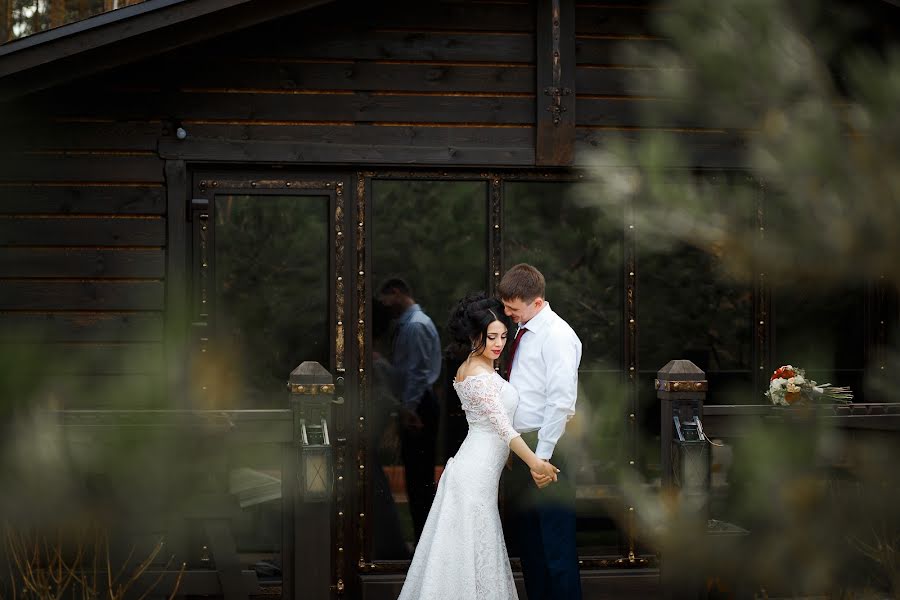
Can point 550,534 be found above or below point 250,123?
below

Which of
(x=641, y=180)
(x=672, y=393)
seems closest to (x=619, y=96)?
(x=672, y=393)

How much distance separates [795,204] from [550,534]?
3801mm

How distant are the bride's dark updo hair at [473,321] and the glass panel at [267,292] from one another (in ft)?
5.49

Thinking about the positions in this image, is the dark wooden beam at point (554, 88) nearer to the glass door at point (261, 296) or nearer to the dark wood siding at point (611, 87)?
the dark wood siding at point (611, 87)

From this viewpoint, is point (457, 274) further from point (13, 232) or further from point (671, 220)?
point (671, 220)

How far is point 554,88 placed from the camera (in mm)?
6855

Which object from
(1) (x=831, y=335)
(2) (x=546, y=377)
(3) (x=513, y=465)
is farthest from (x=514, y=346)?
(1) (x=831, y=335)

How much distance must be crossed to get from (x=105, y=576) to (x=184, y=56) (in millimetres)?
3078

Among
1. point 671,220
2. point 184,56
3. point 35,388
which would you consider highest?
point 184,56

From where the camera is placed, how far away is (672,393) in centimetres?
575

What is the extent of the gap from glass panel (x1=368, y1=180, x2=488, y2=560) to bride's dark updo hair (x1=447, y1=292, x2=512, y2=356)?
156 cm

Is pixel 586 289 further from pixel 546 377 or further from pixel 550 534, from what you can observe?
pixel 550 534

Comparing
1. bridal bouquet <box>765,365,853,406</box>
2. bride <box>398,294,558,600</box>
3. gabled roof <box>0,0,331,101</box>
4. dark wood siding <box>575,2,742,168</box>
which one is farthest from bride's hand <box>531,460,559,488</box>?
gabled roof <box>0,0,331,101</box>

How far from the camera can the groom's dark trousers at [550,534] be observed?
17.0 ft
